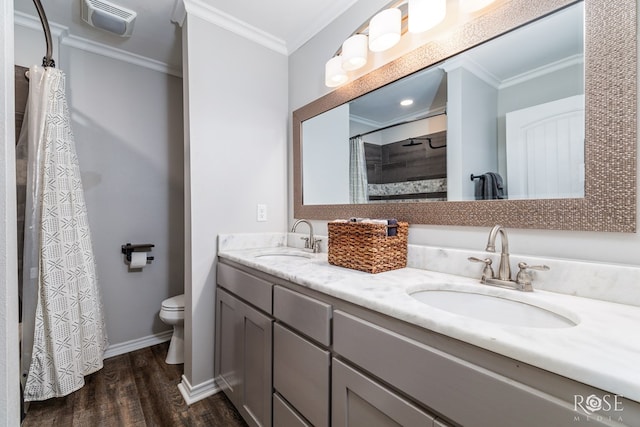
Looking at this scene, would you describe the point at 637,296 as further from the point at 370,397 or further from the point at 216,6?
the point at 216,6

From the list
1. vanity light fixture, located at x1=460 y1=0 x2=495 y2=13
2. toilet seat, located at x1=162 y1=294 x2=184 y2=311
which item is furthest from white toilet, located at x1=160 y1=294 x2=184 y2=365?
vanity light fixture, located at x1=460 y1=0 x2=495 y2=13

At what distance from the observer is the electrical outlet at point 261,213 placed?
201cm

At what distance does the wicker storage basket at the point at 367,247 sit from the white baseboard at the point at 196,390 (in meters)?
1.19

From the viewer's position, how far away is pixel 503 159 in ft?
3.47

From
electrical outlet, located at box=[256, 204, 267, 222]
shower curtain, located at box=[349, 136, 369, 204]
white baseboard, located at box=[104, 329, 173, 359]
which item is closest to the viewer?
shower curtain, located at box=[349, 136, 369, 204]

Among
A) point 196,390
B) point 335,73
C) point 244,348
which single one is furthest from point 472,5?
point 196,390

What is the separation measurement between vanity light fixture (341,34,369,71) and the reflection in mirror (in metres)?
0.19

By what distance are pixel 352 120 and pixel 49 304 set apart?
2010mm

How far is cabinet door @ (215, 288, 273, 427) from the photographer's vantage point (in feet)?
4.15

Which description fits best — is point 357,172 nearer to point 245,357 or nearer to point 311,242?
point 311,242

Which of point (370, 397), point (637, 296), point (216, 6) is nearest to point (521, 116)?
point (637, 296)

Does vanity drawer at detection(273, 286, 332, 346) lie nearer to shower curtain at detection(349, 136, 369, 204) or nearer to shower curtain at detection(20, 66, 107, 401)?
shower curtain at detection(349, 136, 369, 204)

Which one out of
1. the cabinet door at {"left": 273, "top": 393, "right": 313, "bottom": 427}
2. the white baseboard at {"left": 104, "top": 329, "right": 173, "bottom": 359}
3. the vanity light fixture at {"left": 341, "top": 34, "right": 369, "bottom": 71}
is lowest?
the white baseboard at {"left": 104, "top": 329, "right": 173, "bottom": 359}

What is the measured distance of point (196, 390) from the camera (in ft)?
5.57
